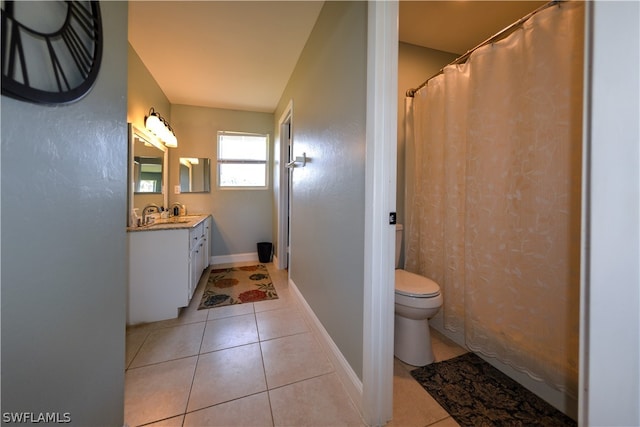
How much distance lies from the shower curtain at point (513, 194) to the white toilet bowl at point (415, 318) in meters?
0.34

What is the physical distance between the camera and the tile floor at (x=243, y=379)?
3.52 feet

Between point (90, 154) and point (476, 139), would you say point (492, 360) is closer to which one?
point (476, 139)

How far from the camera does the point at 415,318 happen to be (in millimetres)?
1415

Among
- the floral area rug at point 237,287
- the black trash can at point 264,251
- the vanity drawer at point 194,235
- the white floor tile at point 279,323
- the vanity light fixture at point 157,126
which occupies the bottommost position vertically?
the white floor tile at point 279,323

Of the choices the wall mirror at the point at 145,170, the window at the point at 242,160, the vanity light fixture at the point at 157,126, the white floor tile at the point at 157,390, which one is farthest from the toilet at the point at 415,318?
the window at the point at 242,160

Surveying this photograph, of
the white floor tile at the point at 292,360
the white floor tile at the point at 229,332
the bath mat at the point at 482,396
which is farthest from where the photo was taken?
the white floor tile at the point at 229,332

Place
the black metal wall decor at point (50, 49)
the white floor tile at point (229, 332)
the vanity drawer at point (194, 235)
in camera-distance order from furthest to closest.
→ the vanity drawer at point (194, 235)
the white floor tile at point (229, 332)
the black metal wall decor at point (50, 49)

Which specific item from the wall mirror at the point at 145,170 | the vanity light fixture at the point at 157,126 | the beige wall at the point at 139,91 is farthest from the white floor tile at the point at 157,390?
the vanity light fixture at the point at 157,126

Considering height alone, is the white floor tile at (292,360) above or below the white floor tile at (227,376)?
above

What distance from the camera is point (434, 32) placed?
187 cm

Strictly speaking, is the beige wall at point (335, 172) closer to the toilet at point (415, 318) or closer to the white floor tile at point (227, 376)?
the toilet at point (415, 318)

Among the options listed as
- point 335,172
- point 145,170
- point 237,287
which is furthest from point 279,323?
point 145,170

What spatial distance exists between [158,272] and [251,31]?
2202mm

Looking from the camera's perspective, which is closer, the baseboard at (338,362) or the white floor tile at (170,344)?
the baseboard at (338,362)
